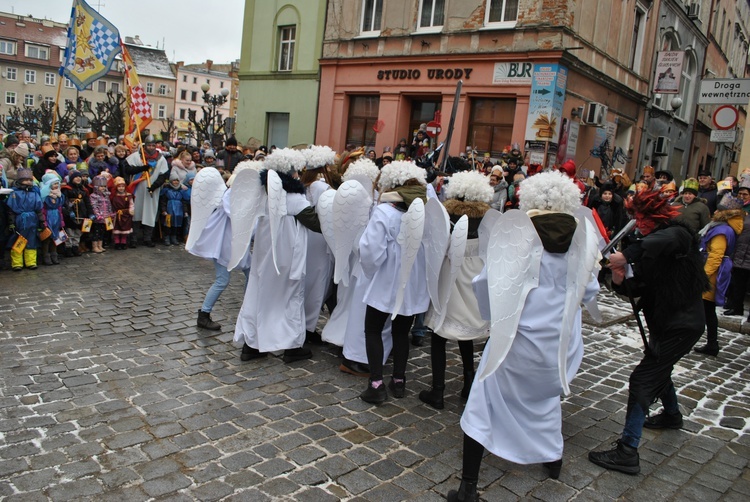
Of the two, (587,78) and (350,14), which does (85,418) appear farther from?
(350,14)

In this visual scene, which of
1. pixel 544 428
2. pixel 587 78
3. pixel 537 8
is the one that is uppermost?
pixel 537 8

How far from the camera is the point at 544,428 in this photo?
11.8ft

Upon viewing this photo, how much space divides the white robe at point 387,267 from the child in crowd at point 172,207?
7199 mm

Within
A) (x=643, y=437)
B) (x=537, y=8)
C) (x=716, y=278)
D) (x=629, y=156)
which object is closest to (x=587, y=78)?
(x=537, y=8)

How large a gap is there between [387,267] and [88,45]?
955cm

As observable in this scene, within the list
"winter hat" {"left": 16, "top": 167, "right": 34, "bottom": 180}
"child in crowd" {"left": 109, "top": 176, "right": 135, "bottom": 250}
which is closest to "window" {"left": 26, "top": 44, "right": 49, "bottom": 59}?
"child in crowd" {"left": 109, "top": 176, "right": 135, "bottom": 250}

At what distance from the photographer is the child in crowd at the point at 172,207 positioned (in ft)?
36.1

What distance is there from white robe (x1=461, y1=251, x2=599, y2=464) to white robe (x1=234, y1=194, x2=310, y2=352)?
2.38 m

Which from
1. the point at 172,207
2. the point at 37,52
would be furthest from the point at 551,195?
the point at 37,52

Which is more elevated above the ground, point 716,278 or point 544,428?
point 716,278

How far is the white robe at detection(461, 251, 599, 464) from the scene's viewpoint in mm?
3490

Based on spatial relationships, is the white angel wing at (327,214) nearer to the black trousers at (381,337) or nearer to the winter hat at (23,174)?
the black trousers at (381,337)

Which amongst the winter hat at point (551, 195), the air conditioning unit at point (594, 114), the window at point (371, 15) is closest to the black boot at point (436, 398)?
the winter hat at point (551, 195)

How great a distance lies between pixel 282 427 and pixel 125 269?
18.6ft
